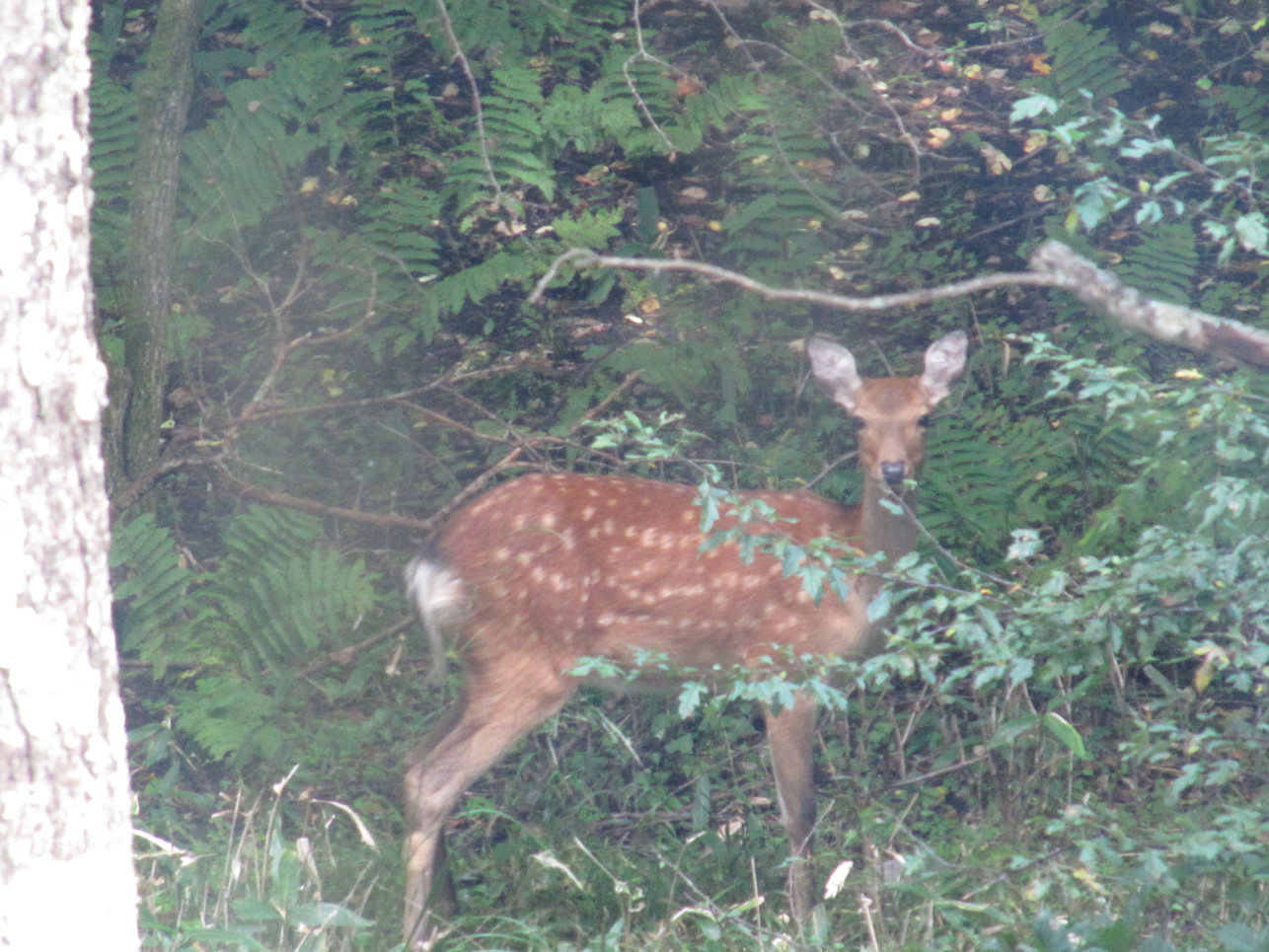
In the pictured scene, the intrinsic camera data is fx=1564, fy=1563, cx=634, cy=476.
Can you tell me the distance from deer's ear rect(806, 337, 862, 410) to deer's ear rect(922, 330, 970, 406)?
0.83 feet

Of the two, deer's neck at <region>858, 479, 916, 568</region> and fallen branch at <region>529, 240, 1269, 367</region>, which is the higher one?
fallen branch at <region>529, 240, 1269, 367</region>

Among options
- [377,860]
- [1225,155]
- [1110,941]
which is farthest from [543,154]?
[1110,941]

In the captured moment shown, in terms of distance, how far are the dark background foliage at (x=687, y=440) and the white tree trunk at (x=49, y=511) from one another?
0.84 metres

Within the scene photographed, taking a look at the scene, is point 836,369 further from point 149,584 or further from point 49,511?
point 49,511

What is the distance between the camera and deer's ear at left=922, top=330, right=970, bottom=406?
5.67 m

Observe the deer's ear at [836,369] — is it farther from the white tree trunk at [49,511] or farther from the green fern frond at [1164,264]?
the white tree trunk at [49,511]

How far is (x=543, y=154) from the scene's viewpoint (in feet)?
22.1

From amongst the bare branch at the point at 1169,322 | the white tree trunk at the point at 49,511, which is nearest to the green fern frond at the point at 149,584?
the white tree trunk at the point at 49,511

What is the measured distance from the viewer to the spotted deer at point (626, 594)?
5.22 m

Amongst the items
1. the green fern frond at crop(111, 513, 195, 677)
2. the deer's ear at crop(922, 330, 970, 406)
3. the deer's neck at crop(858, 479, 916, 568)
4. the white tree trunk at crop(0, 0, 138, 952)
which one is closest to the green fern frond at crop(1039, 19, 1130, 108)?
the deer's ear at crop(922, 330, 970, 406)

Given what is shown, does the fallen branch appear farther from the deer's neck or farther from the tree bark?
the tree bark

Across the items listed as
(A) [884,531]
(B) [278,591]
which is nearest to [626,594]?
(A) [884,531]

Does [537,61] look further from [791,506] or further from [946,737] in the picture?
[946,737]

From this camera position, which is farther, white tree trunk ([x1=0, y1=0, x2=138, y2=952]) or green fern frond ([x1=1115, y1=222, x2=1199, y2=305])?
green fern frond ([x1=1115, y1=222, x2=1199, y2=305])
